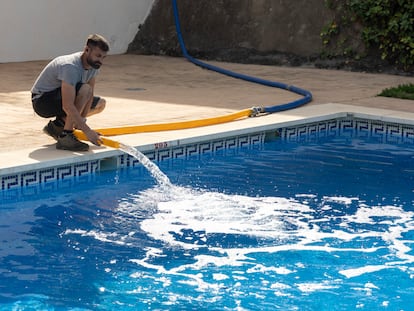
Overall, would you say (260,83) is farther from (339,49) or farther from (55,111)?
(55,111)

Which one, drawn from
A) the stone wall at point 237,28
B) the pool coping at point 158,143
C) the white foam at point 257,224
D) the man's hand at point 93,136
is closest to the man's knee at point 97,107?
the pool coping at point 158,143

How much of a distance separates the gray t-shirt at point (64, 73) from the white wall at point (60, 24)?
5.94m

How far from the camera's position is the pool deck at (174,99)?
6.80 metres

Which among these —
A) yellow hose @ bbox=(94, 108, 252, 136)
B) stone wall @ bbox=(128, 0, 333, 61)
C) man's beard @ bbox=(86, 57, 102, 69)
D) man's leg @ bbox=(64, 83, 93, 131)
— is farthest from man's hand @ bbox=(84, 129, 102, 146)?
stone wall @ bbox=(128, 0, 333, 61)

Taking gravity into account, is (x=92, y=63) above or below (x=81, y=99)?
above

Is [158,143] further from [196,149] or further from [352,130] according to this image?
[352,130]

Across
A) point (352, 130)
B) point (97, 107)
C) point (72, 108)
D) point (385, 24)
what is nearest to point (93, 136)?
point (72, 108)

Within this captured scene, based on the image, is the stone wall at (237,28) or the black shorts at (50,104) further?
the stone wall at (237,28)

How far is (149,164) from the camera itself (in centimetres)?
649

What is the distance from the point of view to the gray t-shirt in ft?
20.1

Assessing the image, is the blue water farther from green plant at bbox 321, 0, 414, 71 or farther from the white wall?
the white wall

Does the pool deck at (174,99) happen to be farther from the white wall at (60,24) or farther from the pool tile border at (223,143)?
the white wall at (60,24)

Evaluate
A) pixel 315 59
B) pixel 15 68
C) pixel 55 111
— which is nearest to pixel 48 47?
pixel 15 68

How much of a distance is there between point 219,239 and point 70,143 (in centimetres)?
169
